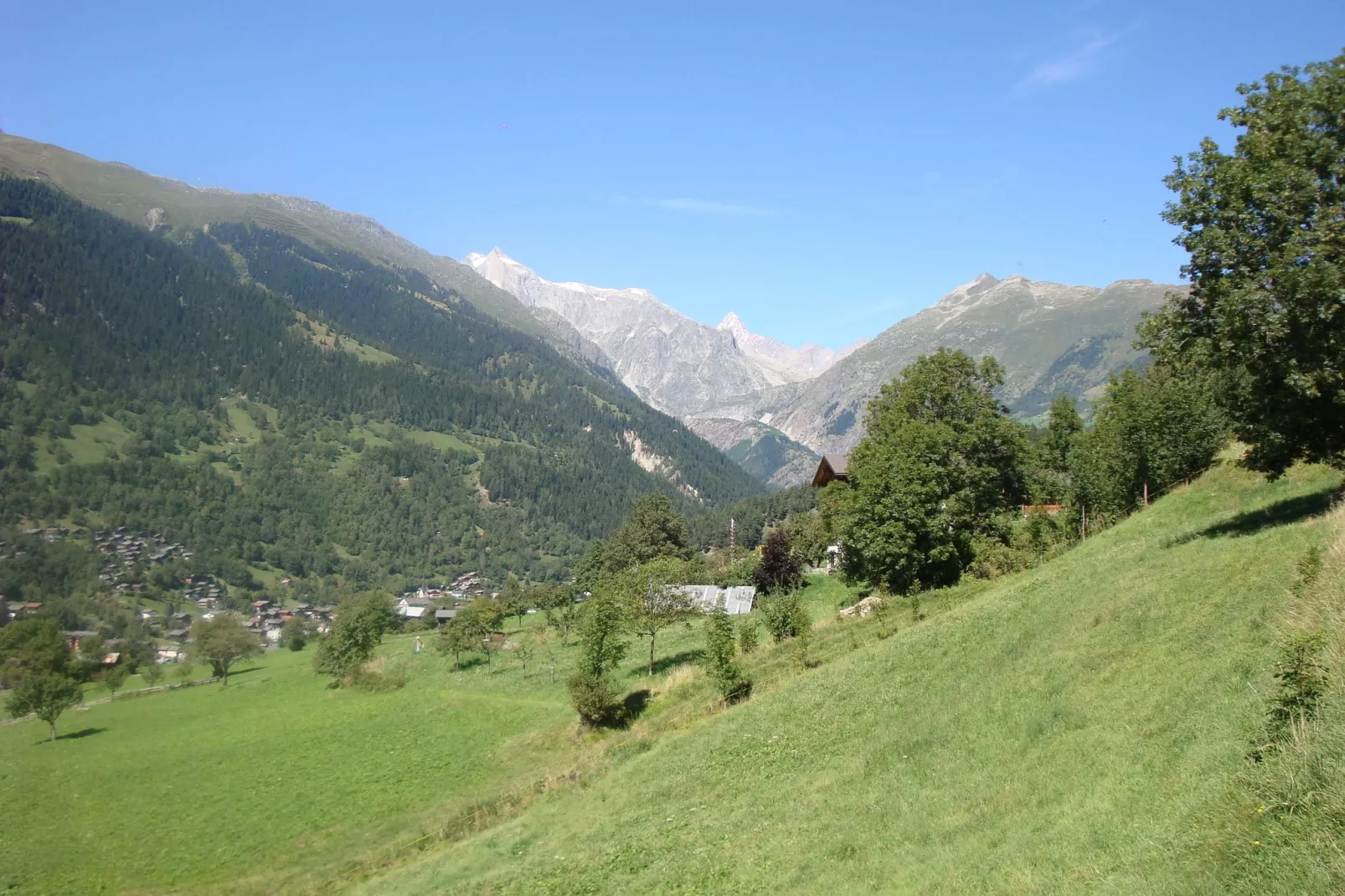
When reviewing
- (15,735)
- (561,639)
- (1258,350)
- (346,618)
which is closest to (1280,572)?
(1258,350)

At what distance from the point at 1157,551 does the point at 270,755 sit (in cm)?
5201

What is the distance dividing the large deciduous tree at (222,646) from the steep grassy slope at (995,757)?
3230 inches

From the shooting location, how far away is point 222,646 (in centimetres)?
9838

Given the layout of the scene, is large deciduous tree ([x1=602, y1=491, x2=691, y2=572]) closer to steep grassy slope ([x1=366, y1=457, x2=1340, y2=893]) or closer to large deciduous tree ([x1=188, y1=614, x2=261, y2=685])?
large deciduous tree ([x1=188, y1=614, x2=261, y2=685])

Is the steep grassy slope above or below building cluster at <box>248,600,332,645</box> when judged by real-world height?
above

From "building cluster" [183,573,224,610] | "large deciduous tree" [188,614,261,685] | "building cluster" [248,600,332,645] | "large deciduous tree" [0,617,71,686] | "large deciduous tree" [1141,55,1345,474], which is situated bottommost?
"building cluster" [248,600,332,645]

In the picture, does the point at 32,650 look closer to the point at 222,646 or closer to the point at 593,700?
the point at 222,646

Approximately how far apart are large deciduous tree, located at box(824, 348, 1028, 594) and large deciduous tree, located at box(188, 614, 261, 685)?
7932 centimetres

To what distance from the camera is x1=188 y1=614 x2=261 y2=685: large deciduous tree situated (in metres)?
96.6

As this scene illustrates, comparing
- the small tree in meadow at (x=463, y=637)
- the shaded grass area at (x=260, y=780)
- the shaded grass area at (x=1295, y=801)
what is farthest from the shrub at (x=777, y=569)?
the shaded grass area at (x=1295, y=801)

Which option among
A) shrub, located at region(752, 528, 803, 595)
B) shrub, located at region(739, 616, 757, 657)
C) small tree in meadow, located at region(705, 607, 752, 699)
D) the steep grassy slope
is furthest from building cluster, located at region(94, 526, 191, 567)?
the steep grassy slope

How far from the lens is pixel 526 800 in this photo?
3303 centimetres

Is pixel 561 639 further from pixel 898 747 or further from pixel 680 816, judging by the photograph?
pixel 898 747

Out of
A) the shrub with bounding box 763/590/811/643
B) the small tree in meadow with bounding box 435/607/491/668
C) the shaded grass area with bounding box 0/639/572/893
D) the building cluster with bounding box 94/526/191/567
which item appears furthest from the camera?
the building cluster with bounding box 94/526/191/567
